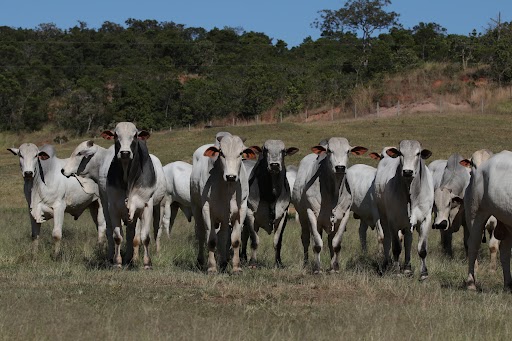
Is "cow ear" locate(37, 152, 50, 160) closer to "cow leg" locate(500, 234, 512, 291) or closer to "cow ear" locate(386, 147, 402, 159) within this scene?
"cow ear" locate(386, 147, 402, 159)

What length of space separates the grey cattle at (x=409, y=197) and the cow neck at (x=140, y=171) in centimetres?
380

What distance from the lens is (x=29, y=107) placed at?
71.1 meters

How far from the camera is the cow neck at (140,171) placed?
15070mm

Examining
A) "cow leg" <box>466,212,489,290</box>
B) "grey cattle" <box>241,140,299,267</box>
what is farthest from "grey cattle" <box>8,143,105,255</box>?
"cow leg" <box>466,212,489,290</box>

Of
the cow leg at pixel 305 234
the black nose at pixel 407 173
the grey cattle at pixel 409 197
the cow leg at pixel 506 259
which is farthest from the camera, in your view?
the cow leg at pixel 305 234

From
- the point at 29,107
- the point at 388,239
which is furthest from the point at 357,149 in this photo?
the point at 29,107

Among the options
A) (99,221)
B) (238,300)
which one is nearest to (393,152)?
(238,300)

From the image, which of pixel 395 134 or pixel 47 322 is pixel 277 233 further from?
pixel 395 134

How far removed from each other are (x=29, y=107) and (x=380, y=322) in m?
64.4

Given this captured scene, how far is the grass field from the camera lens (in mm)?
9227

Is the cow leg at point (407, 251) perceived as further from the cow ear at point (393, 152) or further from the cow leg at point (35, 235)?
the cow leg at point (35, 235)

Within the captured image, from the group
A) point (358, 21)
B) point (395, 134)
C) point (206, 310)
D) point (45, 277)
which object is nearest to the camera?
point (206, 310)

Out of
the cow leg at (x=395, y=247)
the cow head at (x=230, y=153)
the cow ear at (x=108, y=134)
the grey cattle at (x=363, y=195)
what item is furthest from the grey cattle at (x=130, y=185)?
the grey cattle at (x=363, y=195)

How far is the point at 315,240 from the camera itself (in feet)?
49.3
